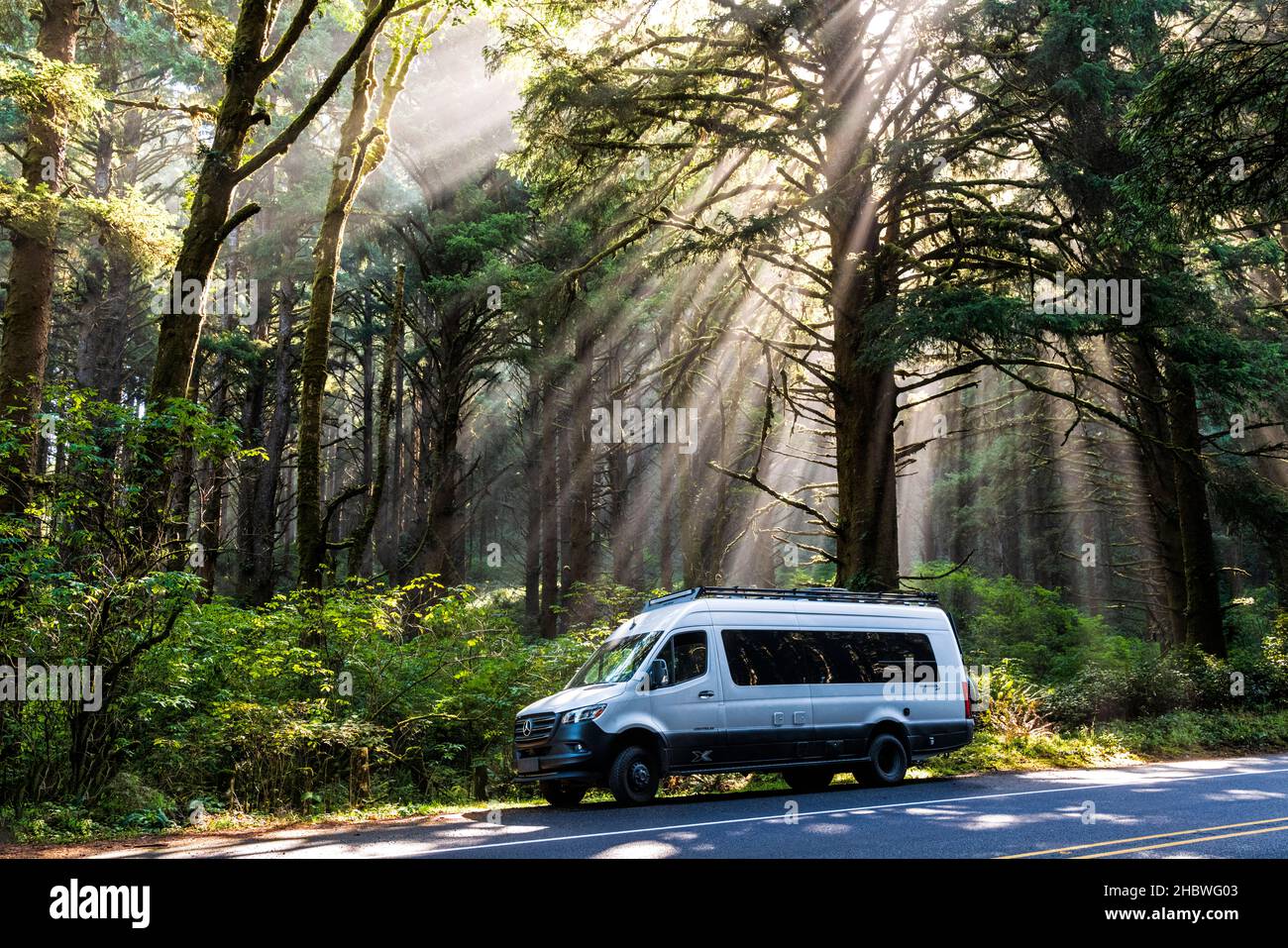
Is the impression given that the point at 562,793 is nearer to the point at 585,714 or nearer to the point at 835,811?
the point at 585,714

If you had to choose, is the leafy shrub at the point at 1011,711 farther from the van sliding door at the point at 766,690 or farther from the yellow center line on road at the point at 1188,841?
the yellow center line on road at the point at 1188,841

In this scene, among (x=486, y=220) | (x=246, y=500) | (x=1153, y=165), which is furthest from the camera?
(x=246, y=500)

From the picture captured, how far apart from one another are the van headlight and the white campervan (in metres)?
0.01

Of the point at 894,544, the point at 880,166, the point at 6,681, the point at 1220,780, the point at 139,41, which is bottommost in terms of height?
the point at 1220,780

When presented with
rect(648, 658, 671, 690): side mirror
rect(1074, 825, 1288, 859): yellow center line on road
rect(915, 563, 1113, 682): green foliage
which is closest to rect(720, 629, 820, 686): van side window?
rect(648, 658, 671, 690): side mirror

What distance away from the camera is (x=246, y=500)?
111 ft

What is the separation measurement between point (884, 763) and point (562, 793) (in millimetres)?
5034

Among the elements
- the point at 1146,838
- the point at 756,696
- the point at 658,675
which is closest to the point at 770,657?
the point at 756,696

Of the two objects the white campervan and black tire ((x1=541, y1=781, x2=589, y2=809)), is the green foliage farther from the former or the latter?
black tire ((x1=541, y1=781, x2=589, y2=809))

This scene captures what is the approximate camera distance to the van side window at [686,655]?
11930 millimetres

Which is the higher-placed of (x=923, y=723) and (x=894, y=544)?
(x=894, y=544)

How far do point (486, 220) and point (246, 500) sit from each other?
15.6 metres
